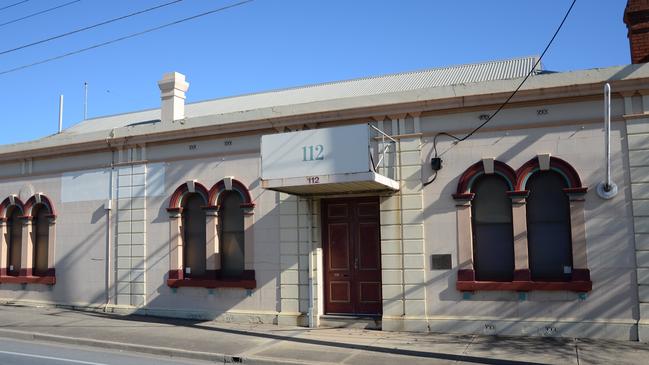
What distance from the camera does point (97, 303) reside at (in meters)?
17.1

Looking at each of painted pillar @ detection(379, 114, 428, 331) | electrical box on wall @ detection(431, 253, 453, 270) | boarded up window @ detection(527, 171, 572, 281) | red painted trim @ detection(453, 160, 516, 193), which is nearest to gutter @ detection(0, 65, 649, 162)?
painted pillar @ detection(379, 114, 428, 331)

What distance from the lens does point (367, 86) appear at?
19.8 m

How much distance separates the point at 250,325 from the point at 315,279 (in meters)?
1.97

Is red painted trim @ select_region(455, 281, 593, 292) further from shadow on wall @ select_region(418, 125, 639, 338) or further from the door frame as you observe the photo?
the door frame

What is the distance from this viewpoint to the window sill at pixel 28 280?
17844 millimetres

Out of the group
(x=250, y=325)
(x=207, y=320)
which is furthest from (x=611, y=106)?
(x=207, y=320)

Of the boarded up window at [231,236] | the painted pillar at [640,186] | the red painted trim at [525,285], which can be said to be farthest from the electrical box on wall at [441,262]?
the boarded up window at [231,236]

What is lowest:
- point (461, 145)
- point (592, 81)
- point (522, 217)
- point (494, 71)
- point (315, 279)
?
point (315, 279)

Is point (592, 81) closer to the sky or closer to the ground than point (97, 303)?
closer to the sky

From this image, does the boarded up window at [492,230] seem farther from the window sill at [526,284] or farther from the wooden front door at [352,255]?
the wooden front door at [352,255]

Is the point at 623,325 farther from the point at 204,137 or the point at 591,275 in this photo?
the point at 204,137

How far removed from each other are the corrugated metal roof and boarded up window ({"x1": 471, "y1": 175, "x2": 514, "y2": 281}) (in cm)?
593

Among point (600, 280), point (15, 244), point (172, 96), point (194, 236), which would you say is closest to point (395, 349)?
point (600, 280)

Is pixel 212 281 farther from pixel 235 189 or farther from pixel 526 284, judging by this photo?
pixel 526 284
